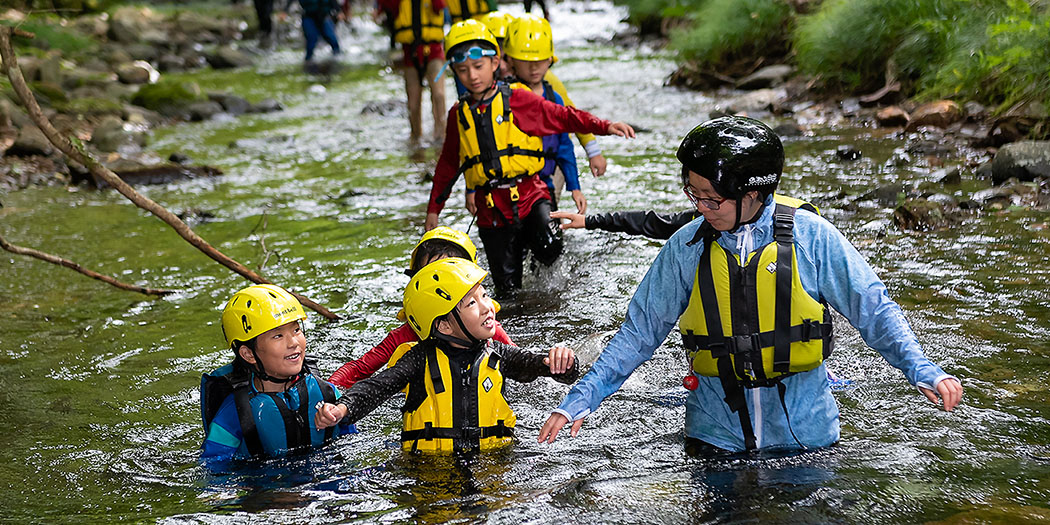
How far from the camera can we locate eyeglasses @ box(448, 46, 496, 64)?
665 cm

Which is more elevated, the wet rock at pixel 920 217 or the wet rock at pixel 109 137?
the wet rock at pixel 109 137

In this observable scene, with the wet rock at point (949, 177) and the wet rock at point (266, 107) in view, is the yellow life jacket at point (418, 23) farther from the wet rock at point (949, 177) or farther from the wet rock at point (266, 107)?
the wet rock at point (949, 177)

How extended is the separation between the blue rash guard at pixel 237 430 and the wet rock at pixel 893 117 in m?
8.95

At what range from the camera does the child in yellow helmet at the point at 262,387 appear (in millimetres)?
4887

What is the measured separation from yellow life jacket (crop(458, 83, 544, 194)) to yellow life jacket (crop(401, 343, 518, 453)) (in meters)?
2.44

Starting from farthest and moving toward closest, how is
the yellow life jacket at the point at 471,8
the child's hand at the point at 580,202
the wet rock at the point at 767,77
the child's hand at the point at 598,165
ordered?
the wet rock at the point at 767,77, the yellow life jacket at the point at 471,8, the child's hand at the point at 598,165, the child's hand at the point at 580,202

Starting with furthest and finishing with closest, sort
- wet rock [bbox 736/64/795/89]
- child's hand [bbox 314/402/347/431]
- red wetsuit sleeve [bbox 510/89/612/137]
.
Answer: wet rock [bbox 736/64/795/89]
red wetsuit sleeve [bbox 510/89/612/137]
child's hand [bbox 314/402/347/431]

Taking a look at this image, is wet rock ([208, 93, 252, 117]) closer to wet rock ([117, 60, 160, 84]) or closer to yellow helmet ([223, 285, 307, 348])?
wet rock ([117, 60, 160, 84])

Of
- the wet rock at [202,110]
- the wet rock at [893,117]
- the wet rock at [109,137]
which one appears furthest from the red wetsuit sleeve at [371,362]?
the wet rock at [202,110]

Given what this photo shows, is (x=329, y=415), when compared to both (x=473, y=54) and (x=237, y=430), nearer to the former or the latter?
(x=237, y=430)

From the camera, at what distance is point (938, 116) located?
11.4 m

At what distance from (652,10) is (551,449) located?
1914 cm

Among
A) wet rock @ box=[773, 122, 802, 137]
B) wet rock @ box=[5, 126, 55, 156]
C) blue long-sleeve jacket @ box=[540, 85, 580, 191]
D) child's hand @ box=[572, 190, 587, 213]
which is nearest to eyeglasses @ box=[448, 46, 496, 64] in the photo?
blue long-sleeve jacket @ box=[540, 85, 580, 191]

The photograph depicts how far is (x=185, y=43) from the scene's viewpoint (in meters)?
25.8
